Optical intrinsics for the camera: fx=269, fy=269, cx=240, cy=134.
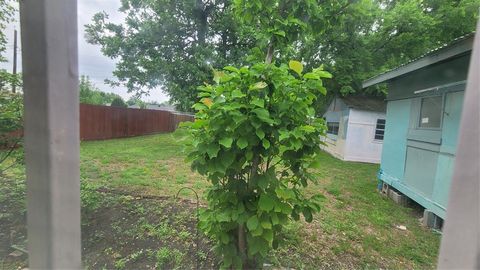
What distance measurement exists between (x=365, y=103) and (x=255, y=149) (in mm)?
10261

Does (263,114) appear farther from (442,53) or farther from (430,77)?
(430,77)

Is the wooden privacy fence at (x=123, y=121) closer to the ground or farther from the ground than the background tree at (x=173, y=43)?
closer to the ground

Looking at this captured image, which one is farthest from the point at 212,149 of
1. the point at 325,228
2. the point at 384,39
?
the point at 384,39

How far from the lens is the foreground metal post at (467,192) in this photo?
1.96ft

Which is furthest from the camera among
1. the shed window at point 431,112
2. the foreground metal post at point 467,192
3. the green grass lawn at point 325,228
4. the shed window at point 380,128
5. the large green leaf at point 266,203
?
the shed window at point 380,128

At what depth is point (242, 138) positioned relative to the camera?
61.2 inches

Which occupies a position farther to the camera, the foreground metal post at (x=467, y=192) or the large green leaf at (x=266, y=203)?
the large green leaf at (x=266, y=203)

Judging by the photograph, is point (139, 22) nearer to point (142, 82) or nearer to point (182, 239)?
point (142, 82)

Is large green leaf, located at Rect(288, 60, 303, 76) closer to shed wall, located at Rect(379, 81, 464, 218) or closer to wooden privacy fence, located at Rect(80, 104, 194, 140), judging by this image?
shed wall, located at Rect(379, 81, 464, 218)

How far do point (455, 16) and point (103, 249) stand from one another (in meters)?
12.9

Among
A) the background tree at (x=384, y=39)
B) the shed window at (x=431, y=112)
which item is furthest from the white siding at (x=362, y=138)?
the shed window at (x=431, y=112)

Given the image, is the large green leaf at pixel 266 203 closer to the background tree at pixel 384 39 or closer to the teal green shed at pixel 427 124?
the teal green shed at pixel 427 124

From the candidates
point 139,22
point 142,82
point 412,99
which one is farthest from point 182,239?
point 139,22

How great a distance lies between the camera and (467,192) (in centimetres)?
60
